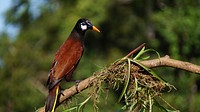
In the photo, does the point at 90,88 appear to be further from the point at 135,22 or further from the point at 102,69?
the point at 135,22

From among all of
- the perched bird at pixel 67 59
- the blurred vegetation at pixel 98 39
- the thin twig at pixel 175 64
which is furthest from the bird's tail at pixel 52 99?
the blurred vegetation at pixel 98 39

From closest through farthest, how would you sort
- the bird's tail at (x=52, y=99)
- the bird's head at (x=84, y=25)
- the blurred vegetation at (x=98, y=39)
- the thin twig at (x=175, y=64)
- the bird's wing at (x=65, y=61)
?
the thin twig at (x=175, y=64) < the bird's tail at (x=52, y=99) < the bird's wing at (x=65, y=61) < the bird's head at (x=84, y=25) < the blurred vegetation at (x=98, y=39)

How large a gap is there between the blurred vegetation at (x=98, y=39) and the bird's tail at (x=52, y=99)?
3.48 metres

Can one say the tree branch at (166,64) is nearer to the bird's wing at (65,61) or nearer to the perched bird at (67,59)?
the perched bird at (67,59)

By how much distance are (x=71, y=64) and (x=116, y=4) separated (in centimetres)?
709

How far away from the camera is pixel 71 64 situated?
3.82m

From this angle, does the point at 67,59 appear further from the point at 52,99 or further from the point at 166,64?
the point at 166,64

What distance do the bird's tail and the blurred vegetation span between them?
3.48m

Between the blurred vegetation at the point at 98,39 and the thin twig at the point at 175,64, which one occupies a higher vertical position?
the blurred vegetation at the point at 98,39

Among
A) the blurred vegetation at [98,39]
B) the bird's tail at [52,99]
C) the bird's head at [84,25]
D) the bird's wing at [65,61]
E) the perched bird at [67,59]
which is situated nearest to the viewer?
the bird's tail at [52,99]

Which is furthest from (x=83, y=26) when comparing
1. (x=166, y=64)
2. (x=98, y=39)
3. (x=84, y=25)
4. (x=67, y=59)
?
(x=98, y=39)

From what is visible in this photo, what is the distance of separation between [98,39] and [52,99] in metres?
7.28

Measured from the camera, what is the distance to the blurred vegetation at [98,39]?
810cm

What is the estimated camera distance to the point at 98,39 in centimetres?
1046
